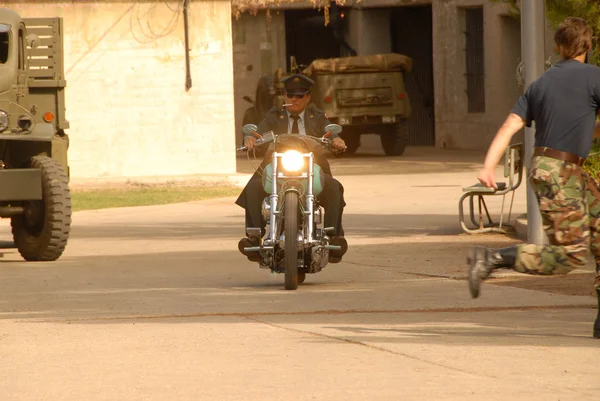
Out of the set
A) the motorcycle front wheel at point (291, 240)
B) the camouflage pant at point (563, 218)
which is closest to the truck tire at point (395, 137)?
the motorcycle front wheel at point (291, 240)

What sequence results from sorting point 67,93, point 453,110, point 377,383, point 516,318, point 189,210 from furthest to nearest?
1. point 453,110
2. point 67,93
3. point 189,210
4. point 516,318
5. point 377,383

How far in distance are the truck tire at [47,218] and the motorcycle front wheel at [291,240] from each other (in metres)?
3.20

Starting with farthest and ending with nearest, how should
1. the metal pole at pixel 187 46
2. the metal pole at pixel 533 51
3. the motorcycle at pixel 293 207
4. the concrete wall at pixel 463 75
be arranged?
the concrete wall at pixel 463 75
the metal pole at pixel 187 46
the metal pole at pixel 533 51
the motorcycle at pixel 293 207

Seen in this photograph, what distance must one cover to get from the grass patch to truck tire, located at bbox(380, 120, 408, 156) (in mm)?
8875

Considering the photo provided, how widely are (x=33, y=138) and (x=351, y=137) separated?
2078 cm

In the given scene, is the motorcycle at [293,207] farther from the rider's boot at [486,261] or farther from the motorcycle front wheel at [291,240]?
the rider's boot at [486,261]

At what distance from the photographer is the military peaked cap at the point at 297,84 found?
37.1 feet

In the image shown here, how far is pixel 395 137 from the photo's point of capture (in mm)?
32531

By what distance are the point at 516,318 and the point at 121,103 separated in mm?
16489

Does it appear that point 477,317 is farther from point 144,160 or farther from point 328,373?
point 144,160

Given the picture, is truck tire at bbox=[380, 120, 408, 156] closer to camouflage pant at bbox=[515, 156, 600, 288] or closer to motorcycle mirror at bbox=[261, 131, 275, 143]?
motorcycle mirror at bbox=[261, 131, 275, 143]

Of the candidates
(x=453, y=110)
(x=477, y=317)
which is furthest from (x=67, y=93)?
(x=477, y=317)

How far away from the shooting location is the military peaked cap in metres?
11.3

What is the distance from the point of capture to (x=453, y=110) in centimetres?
3562
